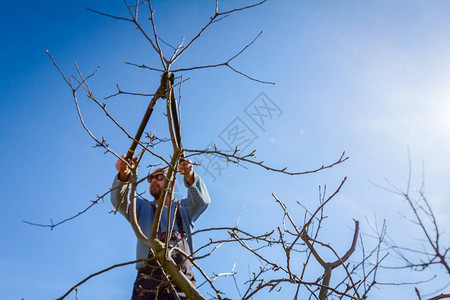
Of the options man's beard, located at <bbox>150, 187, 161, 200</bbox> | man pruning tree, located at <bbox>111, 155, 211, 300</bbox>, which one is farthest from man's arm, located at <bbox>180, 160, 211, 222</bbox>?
man's beard, located at <bbox>150, 187, 161, 200</bbox>

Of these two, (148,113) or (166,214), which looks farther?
(166,214)

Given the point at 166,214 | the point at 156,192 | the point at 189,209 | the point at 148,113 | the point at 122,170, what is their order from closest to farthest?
the point at 148,113 → the point at 122,170 → the point at 166,214 → the point at 189,209 → the point at 156,192

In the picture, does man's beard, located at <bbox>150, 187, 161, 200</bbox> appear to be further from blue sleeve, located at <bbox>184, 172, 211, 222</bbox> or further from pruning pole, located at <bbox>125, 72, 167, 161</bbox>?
pruning pole, located at <bbox>125, 72, 167, 161</bbox>

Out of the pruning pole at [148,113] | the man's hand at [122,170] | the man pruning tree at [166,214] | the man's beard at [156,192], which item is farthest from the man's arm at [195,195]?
the pruning pole at [148,113]

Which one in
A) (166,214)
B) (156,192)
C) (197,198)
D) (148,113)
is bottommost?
(148,113)

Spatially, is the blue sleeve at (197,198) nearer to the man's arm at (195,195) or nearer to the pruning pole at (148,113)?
the man's arm at (195,195)

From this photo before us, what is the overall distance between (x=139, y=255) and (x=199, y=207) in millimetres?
816

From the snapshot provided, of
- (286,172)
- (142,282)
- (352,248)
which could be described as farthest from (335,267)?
(142,282)

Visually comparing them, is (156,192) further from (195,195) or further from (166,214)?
(195,195)

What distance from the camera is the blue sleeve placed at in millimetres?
3542

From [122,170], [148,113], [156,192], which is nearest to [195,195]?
[156,192]

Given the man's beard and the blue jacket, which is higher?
the man's beard

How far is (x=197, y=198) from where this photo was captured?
3594mm

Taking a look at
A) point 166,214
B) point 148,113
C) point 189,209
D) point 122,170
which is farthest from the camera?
point 189,209
